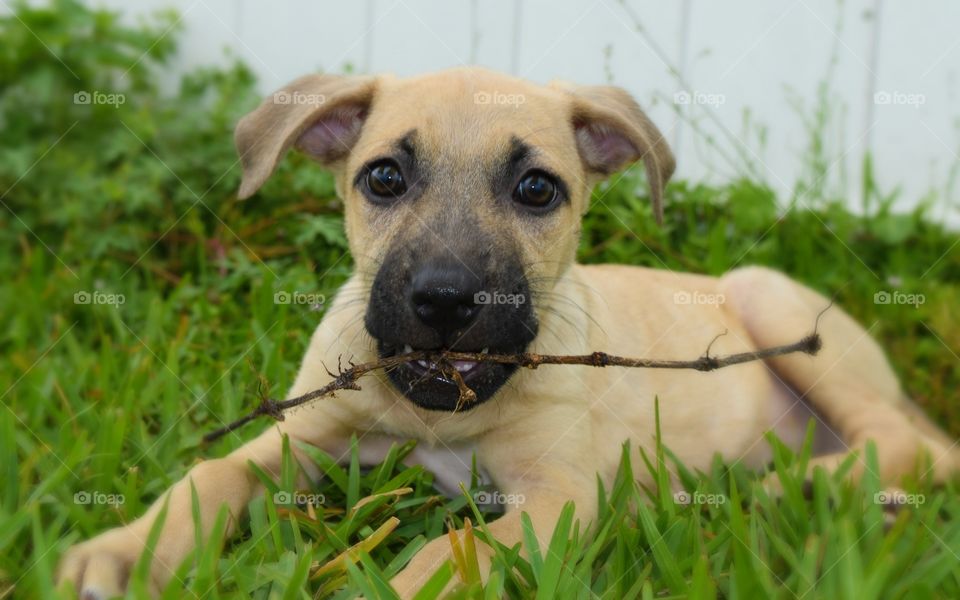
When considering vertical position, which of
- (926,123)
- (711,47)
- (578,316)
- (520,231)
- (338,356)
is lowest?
(338,356)

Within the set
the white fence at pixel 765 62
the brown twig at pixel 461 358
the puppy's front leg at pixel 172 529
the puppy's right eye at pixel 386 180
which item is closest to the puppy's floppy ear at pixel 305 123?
the puppy's right eye at pixel 386 180

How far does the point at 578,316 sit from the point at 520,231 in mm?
575

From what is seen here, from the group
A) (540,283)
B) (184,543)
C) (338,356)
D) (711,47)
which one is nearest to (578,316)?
(540,283)

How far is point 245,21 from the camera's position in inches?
282

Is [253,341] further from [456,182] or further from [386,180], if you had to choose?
[456,182]

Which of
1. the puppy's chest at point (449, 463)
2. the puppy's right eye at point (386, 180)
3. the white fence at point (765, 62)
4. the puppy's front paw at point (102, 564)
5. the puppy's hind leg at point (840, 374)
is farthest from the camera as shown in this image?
the white fence at point (765, 62)

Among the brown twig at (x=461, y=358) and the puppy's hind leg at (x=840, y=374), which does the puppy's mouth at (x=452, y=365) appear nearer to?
the brown twig at (x=461, y=358)

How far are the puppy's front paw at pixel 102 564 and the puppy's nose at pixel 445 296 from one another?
3.54ft

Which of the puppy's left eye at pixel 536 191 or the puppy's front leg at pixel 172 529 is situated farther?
the puppy's left eye at pixel 536 191

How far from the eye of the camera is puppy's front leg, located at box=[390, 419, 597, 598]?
2803 mm

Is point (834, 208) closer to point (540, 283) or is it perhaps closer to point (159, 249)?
point (540, 283)

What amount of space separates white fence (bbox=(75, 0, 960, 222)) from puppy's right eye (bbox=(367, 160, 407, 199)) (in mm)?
3085

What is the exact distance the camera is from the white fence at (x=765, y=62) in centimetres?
622

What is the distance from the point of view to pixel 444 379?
288 cm
